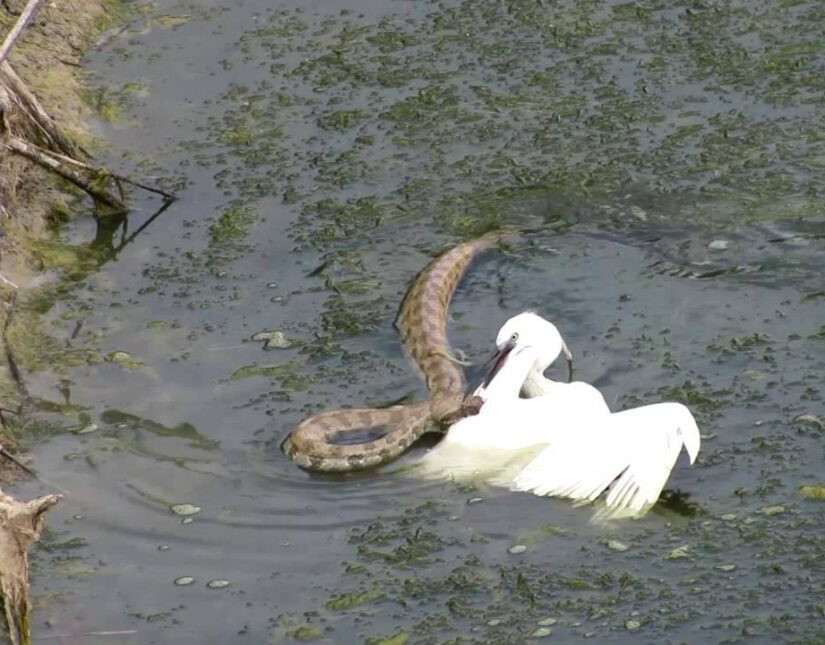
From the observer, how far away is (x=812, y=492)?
7.02 m

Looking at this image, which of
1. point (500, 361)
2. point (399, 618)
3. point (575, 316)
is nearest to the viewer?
point (399, 618)

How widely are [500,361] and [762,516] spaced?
1638mm

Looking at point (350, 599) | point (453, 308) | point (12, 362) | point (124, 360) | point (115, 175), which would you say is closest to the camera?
point (350, 599)

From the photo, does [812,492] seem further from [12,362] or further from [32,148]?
[32,148]

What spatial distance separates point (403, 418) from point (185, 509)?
119cm

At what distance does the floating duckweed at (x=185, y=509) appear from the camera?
735 cm

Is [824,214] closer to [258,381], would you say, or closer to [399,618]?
[258,381]

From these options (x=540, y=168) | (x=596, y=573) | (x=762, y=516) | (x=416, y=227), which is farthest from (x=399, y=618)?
(x=540, y=168)

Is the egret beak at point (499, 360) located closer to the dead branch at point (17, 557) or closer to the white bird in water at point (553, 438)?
the white bird in water at point (553, 438)

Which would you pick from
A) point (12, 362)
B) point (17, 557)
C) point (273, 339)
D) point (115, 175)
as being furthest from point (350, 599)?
point (115, 175)

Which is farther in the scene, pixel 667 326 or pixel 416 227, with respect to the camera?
pixel 416 227

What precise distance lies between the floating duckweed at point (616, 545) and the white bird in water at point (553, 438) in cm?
22

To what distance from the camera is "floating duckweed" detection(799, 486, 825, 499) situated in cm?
700

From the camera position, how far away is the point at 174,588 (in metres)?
6.83
